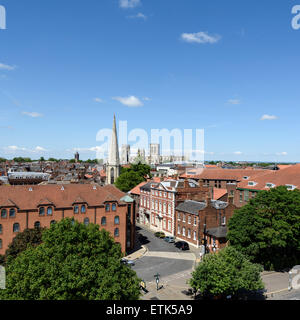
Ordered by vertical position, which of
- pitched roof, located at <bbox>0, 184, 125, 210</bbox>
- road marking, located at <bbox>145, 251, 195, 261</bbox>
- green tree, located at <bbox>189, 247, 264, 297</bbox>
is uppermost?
pitched roof, located at <bbox>0, 184, 125, 210</bbox>

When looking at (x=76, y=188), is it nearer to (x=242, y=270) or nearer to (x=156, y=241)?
(x=156, y=241)

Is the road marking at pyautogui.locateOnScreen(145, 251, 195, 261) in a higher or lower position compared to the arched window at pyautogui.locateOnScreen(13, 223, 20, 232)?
lower

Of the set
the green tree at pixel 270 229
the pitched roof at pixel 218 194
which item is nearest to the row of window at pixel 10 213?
the green tree at pixel 270 229

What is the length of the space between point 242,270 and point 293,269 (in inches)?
640

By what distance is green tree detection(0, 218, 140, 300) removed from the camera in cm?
1839

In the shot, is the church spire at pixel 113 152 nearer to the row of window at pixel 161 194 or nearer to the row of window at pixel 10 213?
the row of window at pixel 161 194

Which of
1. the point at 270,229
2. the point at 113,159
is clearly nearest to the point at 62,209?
the point at 270,229

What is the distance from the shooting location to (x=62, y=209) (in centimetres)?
4228

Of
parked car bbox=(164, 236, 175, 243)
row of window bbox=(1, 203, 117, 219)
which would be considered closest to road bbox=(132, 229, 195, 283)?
parked car bbox=(164, 236, 175, 243)

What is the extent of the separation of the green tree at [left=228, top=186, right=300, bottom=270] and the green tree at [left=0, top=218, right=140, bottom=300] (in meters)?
20.9

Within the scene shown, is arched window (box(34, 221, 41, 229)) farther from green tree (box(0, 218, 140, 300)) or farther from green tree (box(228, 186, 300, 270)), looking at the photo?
green tree (box(228, 186, 300, 270))

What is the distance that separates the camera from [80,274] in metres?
19.1

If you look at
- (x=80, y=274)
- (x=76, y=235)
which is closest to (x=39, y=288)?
(x=80, y=274)

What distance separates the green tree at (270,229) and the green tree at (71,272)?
20856 mm
